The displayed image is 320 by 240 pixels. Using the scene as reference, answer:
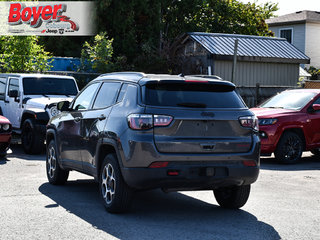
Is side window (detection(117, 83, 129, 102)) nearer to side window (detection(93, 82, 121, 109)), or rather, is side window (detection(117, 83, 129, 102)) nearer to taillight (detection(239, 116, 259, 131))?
side window (detection(93, 82, 121, 109))

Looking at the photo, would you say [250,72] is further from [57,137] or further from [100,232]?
[100,232]

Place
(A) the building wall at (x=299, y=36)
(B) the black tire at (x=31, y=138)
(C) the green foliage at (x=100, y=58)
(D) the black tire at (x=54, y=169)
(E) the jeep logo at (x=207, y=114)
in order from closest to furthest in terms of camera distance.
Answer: (E) the jeep logo at (x=207, y=114), (D) the black tire at (x=54, y=169), (B) the black tire at (x=31, y=138), (C) the green foliage at (x=100, y=58), (A) the building wall at (x=299, y=36)

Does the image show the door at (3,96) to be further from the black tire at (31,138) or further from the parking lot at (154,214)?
the parking lot at (154,214)

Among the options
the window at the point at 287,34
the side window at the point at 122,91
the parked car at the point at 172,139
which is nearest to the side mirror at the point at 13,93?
the parked car at the point at 172,139

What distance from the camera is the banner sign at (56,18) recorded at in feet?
101

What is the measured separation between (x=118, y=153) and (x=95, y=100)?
1447 mm

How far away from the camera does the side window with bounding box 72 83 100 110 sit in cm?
837

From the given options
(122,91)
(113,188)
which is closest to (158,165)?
(113,188)

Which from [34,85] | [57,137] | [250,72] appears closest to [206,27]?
[250,72]

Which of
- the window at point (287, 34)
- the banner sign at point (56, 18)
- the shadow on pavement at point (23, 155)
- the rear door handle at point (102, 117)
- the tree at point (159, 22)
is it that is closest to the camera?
the rear door handle at point (102, 117)

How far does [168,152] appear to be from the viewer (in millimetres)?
6656

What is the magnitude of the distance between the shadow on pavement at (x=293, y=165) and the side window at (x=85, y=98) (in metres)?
4.95

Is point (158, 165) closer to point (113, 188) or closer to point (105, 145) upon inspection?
point (113, 188)

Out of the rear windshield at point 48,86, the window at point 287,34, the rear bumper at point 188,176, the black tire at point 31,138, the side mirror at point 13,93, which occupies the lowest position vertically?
the black tire at point 31,138
